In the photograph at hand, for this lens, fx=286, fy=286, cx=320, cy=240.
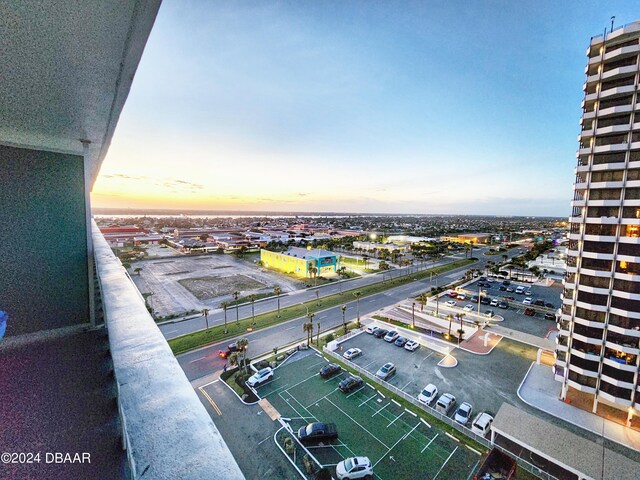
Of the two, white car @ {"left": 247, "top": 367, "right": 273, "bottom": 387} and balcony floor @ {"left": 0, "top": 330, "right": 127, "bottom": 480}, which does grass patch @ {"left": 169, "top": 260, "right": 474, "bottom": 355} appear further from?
balcony floor @ {"left": 0, "top": 330, "right": 127, "bottom": 480}

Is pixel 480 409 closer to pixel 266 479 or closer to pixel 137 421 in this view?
pixel 266 479

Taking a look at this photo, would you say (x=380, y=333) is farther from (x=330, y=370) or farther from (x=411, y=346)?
(x=330, y=370)

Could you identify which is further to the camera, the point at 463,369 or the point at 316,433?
the point at 463,369

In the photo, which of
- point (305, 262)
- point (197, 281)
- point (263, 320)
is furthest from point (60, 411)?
point (305, 262)

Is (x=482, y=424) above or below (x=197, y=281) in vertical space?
above

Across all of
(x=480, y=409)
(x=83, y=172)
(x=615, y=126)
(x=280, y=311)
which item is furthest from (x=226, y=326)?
(x=615, y=126)

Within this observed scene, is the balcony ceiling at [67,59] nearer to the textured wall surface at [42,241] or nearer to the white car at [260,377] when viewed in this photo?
the textured wall surface at [42,241]

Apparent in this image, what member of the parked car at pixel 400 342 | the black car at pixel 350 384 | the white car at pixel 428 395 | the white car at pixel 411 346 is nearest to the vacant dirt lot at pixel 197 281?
the parked car at pixel 400 342
